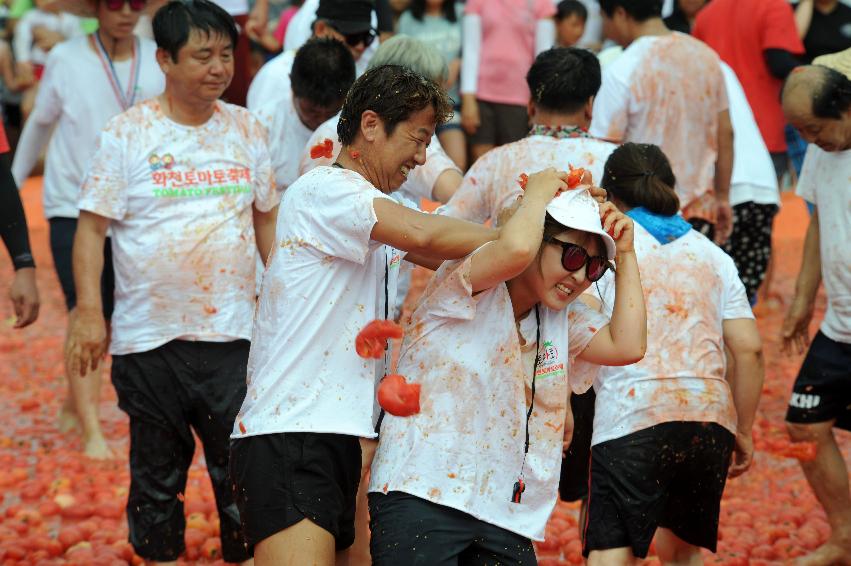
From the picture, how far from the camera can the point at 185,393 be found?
4.80 meters

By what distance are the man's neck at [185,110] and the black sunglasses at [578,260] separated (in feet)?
6.43

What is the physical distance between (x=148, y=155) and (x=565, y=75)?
167 centimetres

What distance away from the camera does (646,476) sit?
4.32 meters

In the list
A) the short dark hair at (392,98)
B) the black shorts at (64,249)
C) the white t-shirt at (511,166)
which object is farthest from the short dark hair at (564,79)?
the black shorts at (64,249)

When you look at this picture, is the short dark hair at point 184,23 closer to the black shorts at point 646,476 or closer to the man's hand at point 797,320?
the black shorts at point 646,476

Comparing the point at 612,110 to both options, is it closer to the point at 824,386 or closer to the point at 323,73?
the point at 323,73

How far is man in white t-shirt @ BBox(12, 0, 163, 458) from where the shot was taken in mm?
6211

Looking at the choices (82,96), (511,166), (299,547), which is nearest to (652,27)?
(511,166)

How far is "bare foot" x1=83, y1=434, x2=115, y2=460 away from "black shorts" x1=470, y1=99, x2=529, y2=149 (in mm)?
3949

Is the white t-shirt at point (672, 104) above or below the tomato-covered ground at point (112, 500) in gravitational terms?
above

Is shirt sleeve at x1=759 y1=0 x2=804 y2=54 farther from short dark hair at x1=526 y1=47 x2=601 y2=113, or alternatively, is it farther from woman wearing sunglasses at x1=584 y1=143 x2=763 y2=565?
woman wearing sunglasses at x1=584 y1=143 x2=763 y2=565

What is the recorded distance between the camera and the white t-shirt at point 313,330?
11.1 feet

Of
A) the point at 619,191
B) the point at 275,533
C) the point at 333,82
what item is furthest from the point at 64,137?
the point at 275,533

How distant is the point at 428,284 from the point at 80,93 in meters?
3.31
